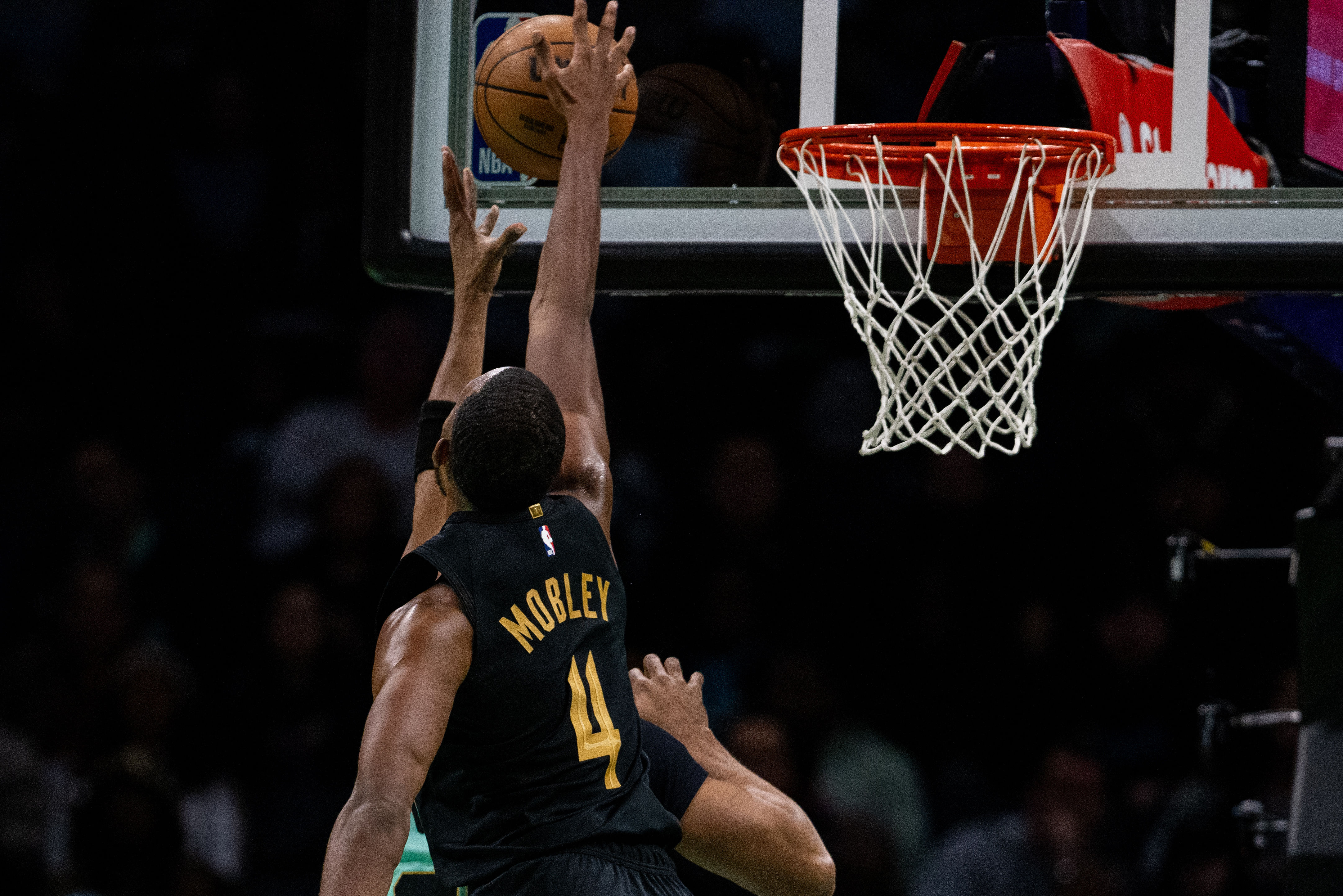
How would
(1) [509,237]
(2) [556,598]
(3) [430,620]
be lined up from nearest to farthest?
(3) [430,620] < (2) [556,598] < (1) [509,237]

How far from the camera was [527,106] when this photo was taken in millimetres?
2730

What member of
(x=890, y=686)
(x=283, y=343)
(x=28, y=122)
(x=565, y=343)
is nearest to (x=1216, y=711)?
(x=890, y=686)

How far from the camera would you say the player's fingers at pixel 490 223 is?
9.09 feet

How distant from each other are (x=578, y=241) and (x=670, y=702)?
861 mm

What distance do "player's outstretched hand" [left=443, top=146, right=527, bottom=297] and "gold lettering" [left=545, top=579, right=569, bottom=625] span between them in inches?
36.6

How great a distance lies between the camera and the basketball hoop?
8.74 feet

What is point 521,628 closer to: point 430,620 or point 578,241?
point 430,620

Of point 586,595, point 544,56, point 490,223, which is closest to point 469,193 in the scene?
point 490,223

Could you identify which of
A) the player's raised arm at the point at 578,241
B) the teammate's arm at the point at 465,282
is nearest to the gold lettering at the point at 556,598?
the player's raised arm at the point at 578,241

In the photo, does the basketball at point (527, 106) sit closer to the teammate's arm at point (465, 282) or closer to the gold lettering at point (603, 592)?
the teammate's arm at point (465, 282)

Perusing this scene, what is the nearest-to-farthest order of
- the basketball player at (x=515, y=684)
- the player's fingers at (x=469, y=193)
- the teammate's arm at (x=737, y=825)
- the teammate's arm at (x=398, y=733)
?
1. the teammate's arm at (x=398, y=733)
2. the basketball player at (x=515, y=684)
3. the teammate's arm at (x=737, y=825)
4. the player's fingers at (x=469, y=193)

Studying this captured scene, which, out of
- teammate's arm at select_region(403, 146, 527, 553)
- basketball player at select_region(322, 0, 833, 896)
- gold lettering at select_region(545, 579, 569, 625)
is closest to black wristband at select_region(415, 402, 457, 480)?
teammate's arm at select_region(403, 146, 527, 553)

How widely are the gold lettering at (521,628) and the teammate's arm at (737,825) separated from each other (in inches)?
18.6

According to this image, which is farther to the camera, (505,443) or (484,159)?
(484,159)
